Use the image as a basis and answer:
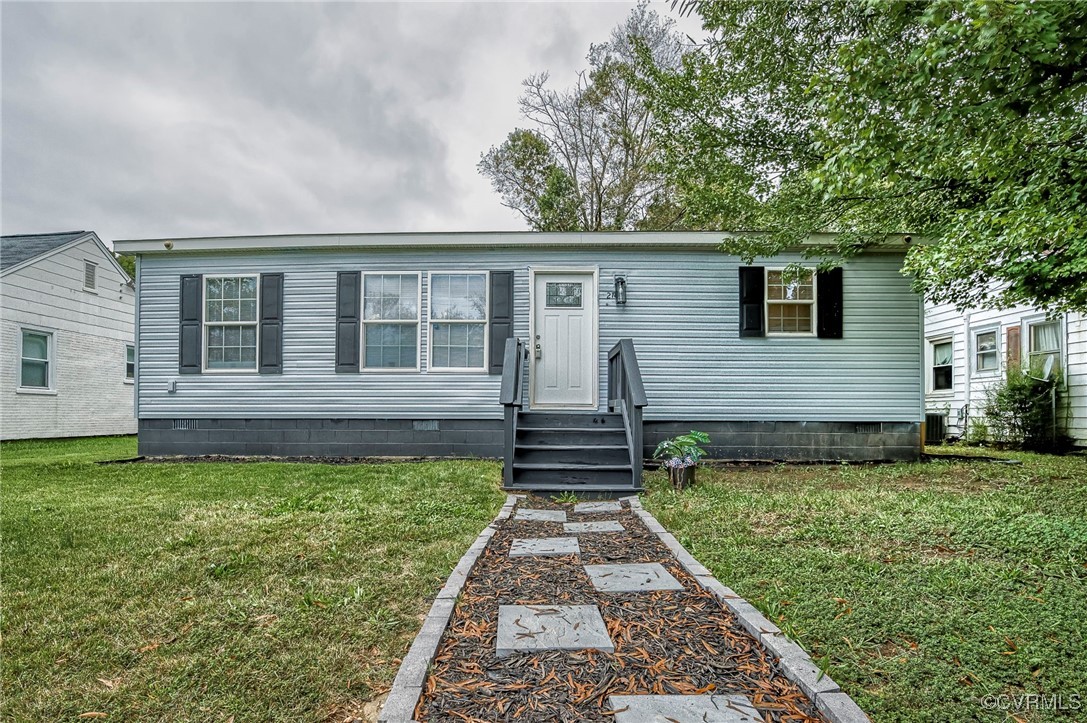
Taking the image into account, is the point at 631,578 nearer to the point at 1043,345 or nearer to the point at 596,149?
the point at 1043,345

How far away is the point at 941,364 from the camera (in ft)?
38.3

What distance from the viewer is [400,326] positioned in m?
7.58

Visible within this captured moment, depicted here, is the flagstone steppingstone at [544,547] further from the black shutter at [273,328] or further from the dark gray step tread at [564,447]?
the black shutter at [273,328]

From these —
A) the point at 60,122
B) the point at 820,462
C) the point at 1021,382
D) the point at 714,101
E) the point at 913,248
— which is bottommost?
the point at 820,462

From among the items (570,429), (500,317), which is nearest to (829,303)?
(570,429)

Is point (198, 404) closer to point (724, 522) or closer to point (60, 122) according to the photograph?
point (724, 522)

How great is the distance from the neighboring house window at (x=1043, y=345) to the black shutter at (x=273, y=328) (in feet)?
40.5

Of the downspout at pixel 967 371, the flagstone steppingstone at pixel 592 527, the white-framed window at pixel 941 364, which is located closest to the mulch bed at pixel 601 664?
the flagstone steppingstone at pixel 592 527

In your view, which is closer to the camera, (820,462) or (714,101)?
(820,462)

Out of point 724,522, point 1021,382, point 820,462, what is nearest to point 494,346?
point 724,522

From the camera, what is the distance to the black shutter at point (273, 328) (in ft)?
25.0

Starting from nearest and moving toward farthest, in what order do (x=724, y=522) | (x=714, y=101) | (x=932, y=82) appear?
(x=932, y=82) < (x=724, y=522) < (x=714, y=101)

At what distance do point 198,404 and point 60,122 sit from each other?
8.91 metres

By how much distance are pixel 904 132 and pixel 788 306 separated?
4705mm
